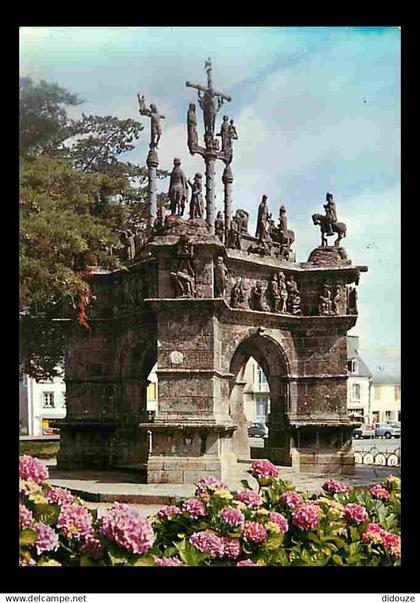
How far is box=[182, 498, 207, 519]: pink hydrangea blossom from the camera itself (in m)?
7.27

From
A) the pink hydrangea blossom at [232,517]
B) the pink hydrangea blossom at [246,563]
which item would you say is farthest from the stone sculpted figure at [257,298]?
the pink hydrangea blossom at [246,563]

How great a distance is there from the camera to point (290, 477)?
16.8m

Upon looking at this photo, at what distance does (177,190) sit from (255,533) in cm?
970

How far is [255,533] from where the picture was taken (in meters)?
6.93

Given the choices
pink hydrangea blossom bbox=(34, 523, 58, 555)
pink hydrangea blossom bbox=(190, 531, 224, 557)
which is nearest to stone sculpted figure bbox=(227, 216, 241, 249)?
pink hydrangea blossom bbox=(190, 531, 224, 557)

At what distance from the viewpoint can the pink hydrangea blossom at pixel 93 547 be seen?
261 inches

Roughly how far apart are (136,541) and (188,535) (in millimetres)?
932

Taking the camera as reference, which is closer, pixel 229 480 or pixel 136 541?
pixel 136 541

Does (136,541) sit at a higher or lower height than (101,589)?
higher

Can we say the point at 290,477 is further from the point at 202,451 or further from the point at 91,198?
the point at 91,198

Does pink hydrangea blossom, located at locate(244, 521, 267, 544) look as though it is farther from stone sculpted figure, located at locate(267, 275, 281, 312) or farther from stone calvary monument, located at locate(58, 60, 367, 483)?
stone sculpted figure, located at locate(267, 275, 281, 312)

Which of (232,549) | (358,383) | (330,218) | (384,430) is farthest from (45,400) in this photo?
(232,549)

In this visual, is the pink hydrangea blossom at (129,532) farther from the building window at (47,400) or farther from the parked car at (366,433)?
the building window at (47,400)
